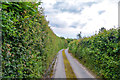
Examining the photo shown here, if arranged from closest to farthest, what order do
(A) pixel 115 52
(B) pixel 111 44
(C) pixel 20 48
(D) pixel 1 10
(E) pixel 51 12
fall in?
1. (D) pixel 1 10
2. (C) pixel 20 48
3. (A) pixel 115 52
4. (B) pixel 111 44
5. (E) pixel 51 12

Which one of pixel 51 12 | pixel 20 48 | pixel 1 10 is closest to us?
pixel 1 10

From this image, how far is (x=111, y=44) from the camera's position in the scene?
4340 mm

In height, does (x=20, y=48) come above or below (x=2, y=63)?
above

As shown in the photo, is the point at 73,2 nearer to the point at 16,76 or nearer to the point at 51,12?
the point at 51,12

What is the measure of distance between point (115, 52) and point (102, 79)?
2.00 metres

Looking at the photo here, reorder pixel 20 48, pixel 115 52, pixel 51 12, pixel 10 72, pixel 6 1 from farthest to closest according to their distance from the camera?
pixel 51 12
pixel 115 52
pixel 20 48
pixel 10 72
pixel 6 1

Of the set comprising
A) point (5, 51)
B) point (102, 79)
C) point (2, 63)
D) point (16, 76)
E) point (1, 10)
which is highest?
point (1, 10)

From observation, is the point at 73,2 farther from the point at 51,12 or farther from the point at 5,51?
the point at 5,51

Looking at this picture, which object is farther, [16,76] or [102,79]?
[102,79]

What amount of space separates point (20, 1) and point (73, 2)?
133 inches

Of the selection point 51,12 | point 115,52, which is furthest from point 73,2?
point 115,52

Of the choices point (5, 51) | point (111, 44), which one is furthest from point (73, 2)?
point (5, 51)

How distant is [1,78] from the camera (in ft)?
5.69

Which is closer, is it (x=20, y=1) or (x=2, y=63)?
(x=2, y=63)
